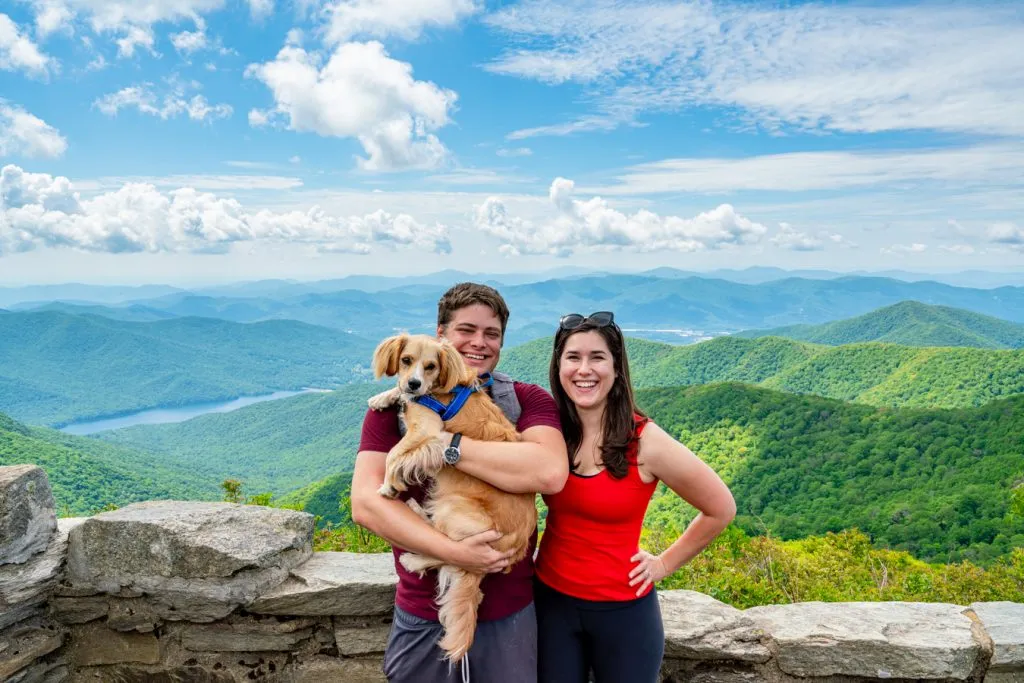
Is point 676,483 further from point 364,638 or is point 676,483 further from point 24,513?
point 24,513

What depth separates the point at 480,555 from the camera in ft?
8.79

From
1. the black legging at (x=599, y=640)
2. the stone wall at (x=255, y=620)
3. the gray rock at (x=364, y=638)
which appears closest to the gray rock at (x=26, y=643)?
the stone wall at (x=255, y=620)

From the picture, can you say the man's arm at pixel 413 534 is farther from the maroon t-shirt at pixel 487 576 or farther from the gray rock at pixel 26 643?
the gray rock at pixel 26 643

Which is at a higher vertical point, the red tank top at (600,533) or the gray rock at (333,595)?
the red tank top at (600,533)

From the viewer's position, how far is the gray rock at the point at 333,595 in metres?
3.58

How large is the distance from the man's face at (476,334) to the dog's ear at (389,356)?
23 centimetres

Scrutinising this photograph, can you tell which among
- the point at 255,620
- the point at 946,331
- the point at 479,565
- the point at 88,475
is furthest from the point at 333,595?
the point at 946,331

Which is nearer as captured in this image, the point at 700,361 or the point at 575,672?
the point at 575,672

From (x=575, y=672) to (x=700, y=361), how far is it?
126983 millimetres

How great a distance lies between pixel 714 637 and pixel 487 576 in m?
1.48

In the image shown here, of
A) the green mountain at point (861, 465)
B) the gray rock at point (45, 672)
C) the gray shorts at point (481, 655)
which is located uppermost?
the gray shorts at point (481, 655)

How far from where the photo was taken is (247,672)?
12.3 feet

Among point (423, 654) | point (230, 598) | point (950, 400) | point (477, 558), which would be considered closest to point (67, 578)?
point (230, 598)

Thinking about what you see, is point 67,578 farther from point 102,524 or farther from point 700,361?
point 700,361
